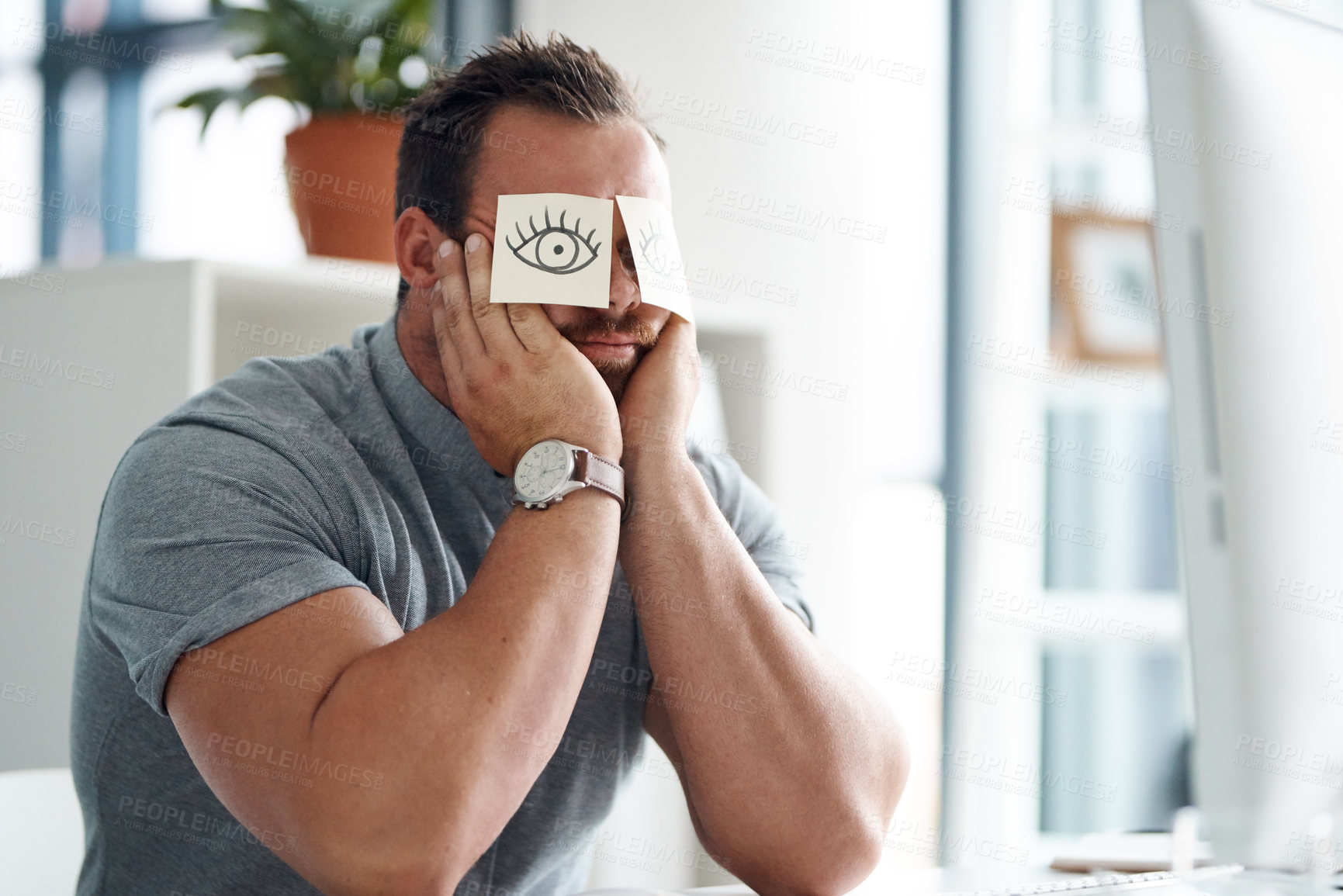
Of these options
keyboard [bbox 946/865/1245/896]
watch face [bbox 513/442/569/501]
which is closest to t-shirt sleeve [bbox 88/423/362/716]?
watch face [bbox 513/442/569/501]

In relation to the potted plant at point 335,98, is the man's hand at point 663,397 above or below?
below

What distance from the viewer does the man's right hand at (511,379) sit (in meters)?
1.01

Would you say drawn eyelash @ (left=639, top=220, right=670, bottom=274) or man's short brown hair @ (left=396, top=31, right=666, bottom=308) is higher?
man's short brown hair @ (left=396, top=31, right=666, bottom=308)

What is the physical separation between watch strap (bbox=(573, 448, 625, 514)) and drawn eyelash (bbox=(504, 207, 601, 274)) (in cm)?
20

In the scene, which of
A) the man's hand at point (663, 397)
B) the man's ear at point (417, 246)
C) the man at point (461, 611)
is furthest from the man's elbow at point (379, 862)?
the man's ear at point (417, 246)

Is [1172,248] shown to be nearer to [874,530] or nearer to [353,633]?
[353,633]

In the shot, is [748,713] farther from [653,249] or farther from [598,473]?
[653,249]

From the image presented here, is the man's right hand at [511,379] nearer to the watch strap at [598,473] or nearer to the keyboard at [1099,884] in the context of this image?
the watch strap at [598,473]

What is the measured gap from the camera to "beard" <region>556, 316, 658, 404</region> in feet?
3.66

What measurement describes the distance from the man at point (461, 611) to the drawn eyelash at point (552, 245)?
5 cm

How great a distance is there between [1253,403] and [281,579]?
2.21ft

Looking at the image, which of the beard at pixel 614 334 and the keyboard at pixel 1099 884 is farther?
the beard at pixel 614 334

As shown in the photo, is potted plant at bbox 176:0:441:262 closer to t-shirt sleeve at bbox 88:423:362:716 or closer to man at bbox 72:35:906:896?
man at bbox 72:35:906:896

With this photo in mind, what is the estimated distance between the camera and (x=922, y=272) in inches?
98.3
